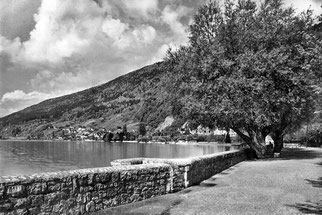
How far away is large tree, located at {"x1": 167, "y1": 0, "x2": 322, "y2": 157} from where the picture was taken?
21.7m

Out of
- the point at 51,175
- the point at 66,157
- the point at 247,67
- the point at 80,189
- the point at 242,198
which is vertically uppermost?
the point at 247,67

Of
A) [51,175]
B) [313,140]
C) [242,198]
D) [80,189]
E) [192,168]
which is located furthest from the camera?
[313,140]

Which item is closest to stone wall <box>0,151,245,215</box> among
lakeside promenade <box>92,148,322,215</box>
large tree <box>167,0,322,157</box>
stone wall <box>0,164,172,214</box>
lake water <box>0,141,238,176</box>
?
stone wall <box>0,164,172,214</box>

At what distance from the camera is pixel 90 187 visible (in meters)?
8.69

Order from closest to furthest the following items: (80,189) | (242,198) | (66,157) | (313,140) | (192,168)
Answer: (80,189) → (242,198) → (192,168) → (313,140) → (66,157)

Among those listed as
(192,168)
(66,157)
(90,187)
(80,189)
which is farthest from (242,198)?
(66,157)

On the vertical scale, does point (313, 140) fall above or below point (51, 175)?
below

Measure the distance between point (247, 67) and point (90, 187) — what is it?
1667 cm

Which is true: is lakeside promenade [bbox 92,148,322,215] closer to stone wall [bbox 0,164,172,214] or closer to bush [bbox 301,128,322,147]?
stone wall [bbox 0,164,172,214]

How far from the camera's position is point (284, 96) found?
2278cm

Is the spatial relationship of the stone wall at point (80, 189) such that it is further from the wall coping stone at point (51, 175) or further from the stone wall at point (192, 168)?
the stone wall at point (192, 168)

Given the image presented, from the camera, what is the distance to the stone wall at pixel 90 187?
23.4 feet

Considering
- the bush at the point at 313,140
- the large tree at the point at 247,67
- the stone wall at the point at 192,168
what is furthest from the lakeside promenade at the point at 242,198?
the bush at the point at 313,140

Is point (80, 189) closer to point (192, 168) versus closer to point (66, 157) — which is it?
point (192, 168)
